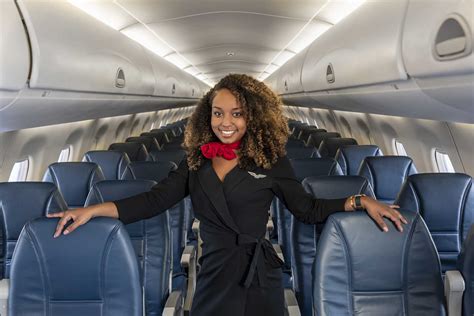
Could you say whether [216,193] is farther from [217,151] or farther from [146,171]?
[146,171]

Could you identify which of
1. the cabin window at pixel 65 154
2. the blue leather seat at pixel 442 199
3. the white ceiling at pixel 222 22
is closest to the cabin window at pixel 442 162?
the white ceiling at pixel 222 22

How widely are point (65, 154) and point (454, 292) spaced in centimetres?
598

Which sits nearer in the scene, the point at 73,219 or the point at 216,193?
the point at 73,219

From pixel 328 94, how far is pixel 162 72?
3384 millimetres

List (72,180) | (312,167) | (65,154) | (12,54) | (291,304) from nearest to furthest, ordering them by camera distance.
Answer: (12,54) < (291,304) < (72,180) < (312,167) < (65,154)

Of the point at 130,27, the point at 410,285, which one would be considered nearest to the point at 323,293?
A: the point at 410,285

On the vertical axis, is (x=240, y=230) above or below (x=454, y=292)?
above

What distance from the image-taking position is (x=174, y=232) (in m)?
3.92

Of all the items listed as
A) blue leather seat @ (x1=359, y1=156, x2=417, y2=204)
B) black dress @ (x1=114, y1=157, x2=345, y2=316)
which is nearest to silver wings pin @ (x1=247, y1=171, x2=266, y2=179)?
black dress @ (x1=114, y1=157, x2=345, y2=316)

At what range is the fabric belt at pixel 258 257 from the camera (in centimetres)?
228

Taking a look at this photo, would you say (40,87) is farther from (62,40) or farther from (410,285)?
(410,285)

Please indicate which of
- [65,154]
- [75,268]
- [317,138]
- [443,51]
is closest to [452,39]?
[443,51]

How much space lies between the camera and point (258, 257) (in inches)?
91.7

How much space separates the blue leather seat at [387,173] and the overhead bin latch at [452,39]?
2314mm
